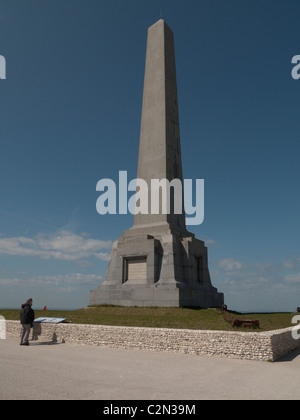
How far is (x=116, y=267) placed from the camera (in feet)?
72.7

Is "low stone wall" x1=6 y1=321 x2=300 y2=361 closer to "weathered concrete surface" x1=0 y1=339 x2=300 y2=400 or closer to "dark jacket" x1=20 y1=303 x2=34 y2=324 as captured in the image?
"weathered concrete surface" x1=0 y1=339 x2=300 y2=400

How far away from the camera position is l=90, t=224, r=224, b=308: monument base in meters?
19.7

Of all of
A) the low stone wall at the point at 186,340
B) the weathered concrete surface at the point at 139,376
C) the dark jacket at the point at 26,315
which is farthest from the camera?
the dark jacket at the point at 26,315

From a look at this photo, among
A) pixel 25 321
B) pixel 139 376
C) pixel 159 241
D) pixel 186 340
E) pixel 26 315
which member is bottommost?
pixel 139 376

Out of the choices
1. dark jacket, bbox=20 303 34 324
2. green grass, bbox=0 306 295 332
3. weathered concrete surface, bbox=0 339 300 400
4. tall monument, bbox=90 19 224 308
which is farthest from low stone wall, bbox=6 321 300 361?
tall monument, bbox=90 19 224 308

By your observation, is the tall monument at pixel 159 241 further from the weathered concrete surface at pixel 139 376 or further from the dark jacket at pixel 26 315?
the weathered concrete surface at pixel 139 376

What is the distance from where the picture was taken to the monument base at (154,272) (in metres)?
19.7

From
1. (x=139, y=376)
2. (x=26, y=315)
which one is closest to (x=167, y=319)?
(x=26, y=315)

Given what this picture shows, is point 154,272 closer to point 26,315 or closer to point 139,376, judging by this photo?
point 26,315

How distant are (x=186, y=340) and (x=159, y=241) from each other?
34.6 ft

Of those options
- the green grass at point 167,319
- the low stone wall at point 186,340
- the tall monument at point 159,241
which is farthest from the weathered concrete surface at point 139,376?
the tall monument at point 159,241

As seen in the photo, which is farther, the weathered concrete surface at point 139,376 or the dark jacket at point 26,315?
the dark jacket at point 26,315

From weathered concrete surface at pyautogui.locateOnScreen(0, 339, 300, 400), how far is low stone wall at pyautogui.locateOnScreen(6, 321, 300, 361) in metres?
0.40

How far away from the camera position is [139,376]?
7895mm
